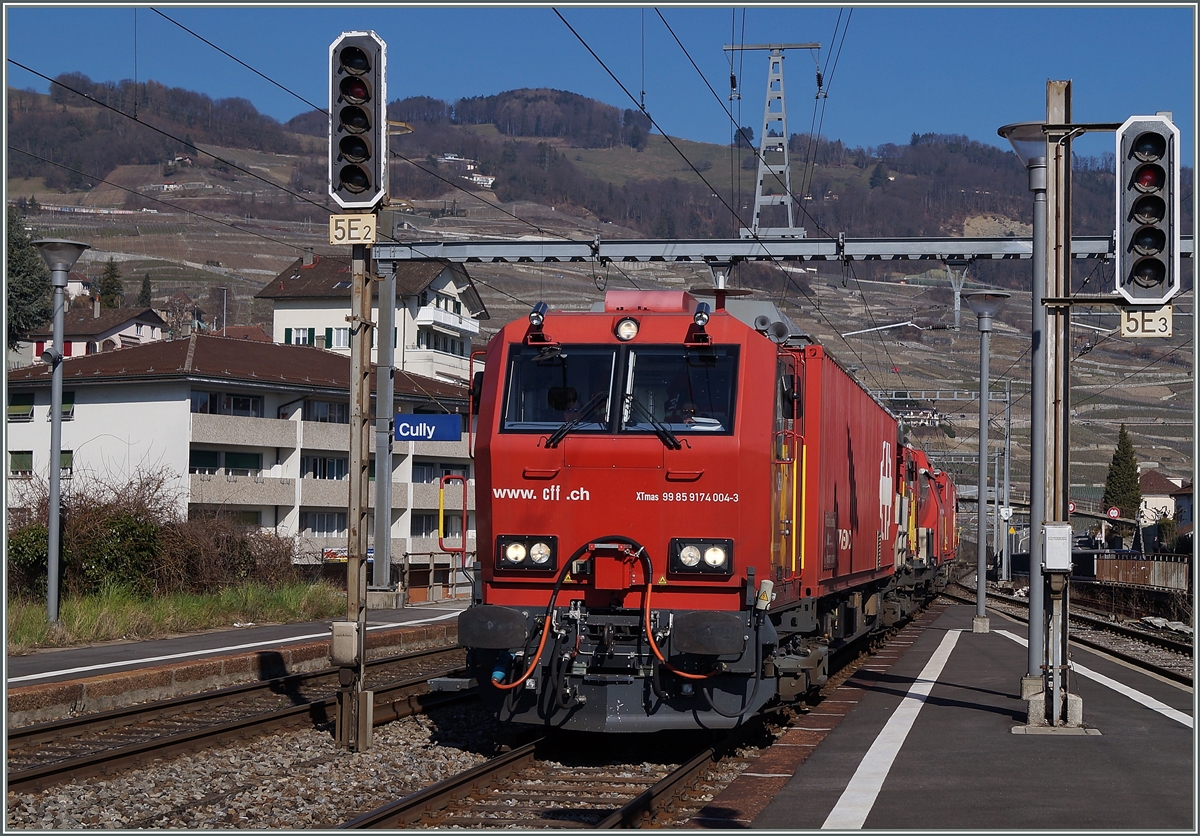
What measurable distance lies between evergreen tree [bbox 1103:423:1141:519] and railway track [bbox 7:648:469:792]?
89.9 meters

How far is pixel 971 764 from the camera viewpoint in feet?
33.6

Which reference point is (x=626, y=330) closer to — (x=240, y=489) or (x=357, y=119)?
(x=357, y=119)

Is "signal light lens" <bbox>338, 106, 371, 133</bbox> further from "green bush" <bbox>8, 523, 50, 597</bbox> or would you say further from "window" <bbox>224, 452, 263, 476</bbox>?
"window" <bbox>224, 452, 263, 476</bbox>

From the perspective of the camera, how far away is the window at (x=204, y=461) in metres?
45.6

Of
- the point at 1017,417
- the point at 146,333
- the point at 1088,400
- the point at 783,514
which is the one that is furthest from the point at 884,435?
the point at 1017,417

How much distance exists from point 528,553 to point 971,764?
A: 393 centimetres

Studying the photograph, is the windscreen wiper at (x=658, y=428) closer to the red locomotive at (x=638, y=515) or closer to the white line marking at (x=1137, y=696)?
the red locomotive at (x=638, y=515)

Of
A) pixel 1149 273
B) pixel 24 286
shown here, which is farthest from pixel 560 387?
pixel 24 286

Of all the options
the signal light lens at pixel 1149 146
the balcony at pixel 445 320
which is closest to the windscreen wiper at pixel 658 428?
the signal light lens at pixel 1149 146

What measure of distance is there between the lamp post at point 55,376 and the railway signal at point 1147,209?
13651mm

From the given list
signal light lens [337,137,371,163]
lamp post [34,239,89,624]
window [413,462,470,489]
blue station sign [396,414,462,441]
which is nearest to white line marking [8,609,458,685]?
lamp post [34,239,89,624]

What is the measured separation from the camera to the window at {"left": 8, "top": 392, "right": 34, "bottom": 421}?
48.0 meters

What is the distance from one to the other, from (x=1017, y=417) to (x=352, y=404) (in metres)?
132

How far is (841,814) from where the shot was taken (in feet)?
27.3
